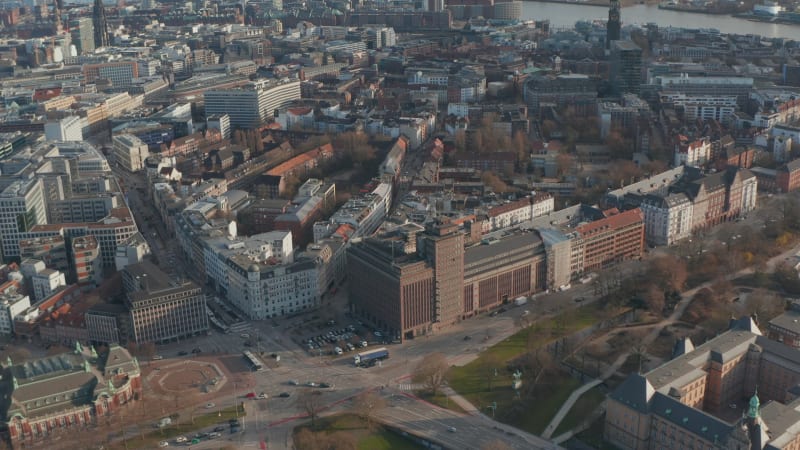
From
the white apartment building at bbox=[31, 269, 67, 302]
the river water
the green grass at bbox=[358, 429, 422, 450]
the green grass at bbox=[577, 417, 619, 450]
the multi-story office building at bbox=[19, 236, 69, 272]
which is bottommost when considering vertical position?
the green grass at bbox=[358, 429, 422, 450]

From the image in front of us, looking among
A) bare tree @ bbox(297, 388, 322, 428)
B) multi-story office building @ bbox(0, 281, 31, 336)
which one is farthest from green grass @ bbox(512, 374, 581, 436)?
multi-story office building @ bbox(0, 281, 31, 336)

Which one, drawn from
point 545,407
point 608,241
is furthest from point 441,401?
point 608,241

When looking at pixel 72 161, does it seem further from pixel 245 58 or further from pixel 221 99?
pixel 245 58

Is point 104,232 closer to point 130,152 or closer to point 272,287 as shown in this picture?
point 272,287

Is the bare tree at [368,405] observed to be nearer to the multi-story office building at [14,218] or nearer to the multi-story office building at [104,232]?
the multi-story office building at [104,232]

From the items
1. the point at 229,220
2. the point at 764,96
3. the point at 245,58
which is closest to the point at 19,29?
the point at 245,58

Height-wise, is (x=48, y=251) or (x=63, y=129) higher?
(x=63, y=129)

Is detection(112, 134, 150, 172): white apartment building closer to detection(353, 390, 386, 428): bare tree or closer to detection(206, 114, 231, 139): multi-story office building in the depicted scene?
detection(206, 114, 231, 139): multi-story office building
